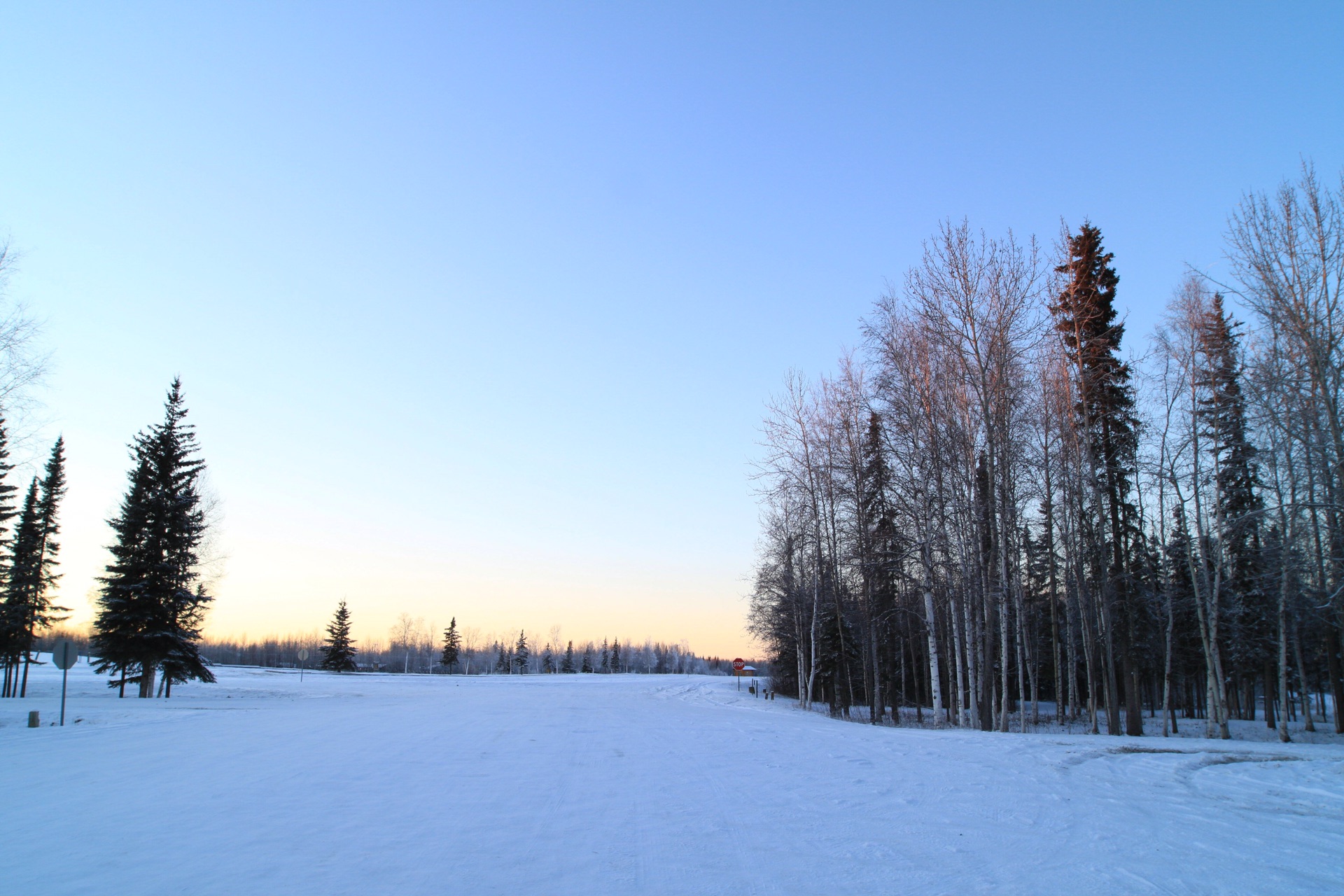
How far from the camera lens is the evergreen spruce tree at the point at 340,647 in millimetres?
72562

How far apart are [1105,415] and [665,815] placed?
63.5 ft

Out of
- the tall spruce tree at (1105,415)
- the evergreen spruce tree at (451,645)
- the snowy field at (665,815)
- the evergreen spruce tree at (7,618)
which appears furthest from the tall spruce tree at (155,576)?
the evergreen spruce tree at (451,645)

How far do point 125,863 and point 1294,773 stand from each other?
14160mm

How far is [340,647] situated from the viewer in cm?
7400

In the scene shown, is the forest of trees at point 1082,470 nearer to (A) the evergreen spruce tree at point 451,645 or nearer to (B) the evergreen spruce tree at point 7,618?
(B) the evergreen spruce tree at point 7,618

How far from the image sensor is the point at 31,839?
20.9 feet

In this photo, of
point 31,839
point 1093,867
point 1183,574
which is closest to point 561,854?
point 1093,867

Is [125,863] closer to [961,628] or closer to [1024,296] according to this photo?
[1024,296]

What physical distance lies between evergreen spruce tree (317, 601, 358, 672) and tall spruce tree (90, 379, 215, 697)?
4270cm

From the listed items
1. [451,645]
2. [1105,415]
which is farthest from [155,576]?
[451,645]

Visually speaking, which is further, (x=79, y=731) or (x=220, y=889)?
(x=79, y=731)

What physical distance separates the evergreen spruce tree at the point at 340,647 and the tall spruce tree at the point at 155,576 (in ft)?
140

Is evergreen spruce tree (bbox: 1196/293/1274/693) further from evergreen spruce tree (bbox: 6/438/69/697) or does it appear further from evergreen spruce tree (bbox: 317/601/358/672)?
evergreen spruce tree (bbox: 317/601/358/672)

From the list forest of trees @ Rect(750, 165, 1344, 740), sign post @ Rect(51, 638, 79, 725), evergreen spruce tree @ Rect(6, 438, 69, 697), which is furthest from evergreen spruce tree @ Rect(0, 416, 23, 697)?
forest of trees @ Rect(750, 165, 1344, 740)
